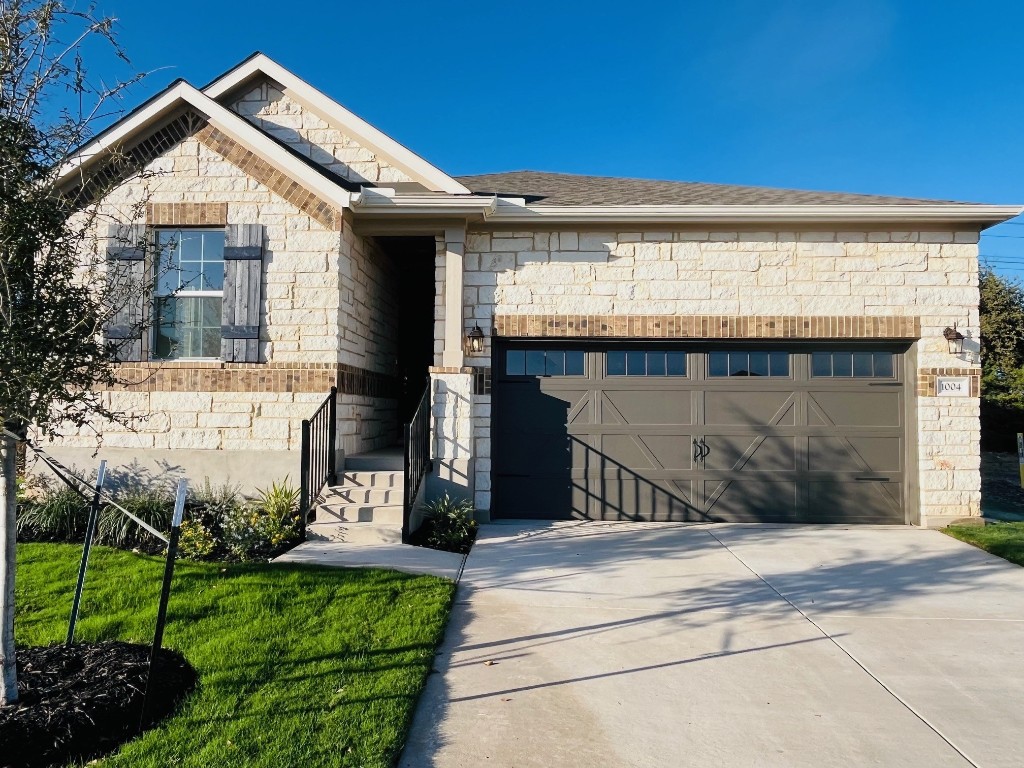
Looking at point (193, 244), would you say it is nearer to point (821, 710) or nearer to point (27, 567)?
point (27, 567)

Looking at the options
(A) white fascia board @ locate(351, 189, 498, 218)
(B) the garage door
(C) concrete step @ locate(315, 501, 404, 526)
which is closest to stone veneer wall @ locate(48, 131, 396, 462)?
(A) white fascia board @ locate(351, 189, 498, 218)

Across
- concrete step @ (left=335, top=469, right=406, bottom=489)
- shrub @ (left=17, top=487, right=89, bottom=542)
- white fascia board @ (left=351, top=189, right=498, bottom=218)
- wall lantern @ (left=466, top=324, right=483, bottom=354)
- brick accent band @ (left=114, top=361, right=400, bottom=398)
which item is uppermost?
white fascia board @ (left=351, top=189, right=498, bottom=218)

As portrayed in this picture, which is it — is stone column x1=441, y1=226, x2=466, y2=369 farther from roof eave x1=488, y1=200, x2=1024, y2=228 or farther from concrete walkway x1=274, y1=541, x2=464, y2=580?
concrete walkway x1=274, y1=541, x2=464, y2=580

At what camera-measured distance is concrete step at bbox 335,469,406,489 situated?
287 inches

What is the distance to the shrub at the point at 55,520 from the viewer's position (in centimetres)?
645

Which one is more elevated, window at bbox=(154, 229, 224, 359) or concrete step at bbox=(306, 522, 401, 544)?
window at bbox=(154, 229, 224, 359)

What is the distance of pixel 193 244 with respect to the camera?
7750 millimetres

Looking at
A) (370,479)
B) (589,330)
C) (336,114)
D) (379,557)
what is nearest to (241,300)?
(370,479)

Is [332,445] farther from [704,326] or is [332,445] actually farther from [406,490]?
[704,326]

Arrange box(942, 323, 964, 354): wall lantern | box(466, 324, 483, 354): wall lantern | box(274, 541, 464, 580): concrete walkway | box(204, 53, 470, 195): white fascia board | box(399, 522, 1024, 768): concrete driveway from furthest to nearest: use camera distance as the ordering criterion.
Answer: box(204, 53, 470, 195): white fascia board
box(466, 324, 483, 354): wall lantern
box(942, 323, 964, 354): wall lantern
box(274, 541, 464, 580): concrete walkway
box(399, 522, 1024, 768): concrete driveway

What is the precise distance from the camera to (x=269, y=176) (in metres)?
7.57

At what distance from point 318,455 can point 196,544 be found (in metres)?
1.55

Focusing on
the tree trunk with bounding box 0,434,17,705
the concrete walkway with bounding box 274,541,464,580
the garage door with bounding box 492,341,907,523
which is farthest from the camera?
the garage door with bounding box 492,341,907,523

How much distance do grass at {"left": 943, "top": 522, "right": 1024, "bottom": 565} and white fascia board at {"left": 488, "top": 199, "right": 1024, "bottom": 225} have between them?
3830 mm
